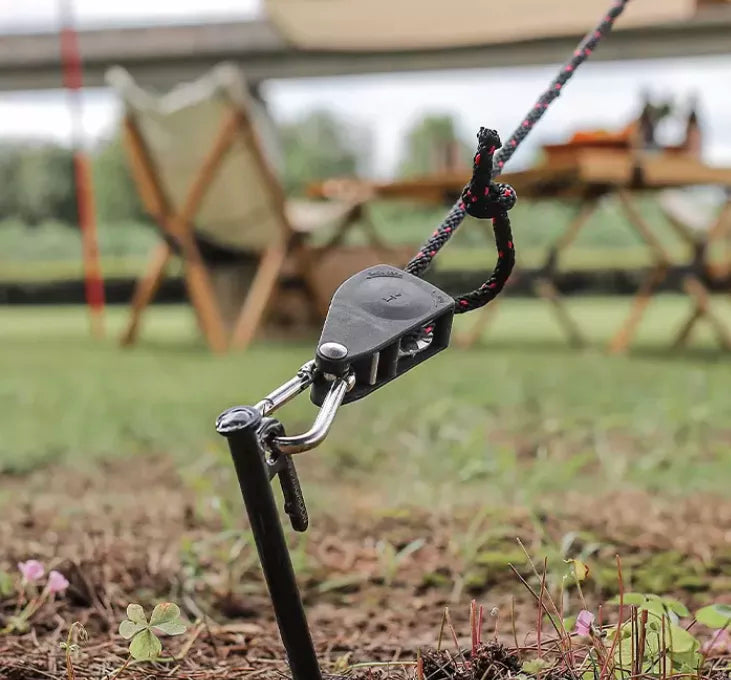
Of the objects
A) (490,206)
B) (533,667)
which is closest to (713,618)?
(533,667)

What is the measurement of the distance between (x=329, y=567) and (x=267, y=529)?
0.74 metres

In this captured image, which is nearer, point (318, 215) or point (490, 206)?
point (490, 206)

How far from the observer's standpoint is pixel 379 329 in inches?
23.4

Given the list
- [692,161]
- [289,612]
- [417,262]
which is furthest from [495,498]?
[692,161]

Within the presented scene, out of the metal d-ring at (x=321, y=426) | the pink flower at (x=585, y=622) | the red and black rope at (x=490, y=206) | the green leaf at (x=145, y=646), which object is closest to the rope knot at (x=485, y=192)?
the red and black rope at (x=490, y=206)

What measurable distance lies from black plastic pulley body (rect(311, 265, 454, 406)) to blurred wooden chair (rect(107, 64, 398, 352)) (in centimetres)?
345

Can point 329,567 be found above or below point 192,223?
below

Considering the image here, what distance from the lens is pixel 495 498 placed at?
1.55 meters

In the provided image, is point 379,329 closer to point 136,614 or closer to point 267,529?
point 267,529

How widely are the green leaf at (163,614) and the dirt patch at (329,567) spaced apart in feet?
0.26

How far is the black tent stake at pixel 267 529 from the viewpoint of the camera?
0.51 meters

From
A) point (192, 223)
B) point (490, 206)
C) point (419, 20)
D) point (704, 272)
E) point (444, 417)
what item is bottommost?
point (704, 272)

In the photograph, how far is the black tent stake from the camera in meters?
0.51

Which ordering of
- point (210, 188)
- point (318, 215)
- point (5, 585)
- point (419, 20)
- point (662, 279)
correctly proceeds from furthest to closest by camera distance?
point (419, 20)
point (318, 215)
point (210, 188)
point (662, 279)
point (5, 585)
